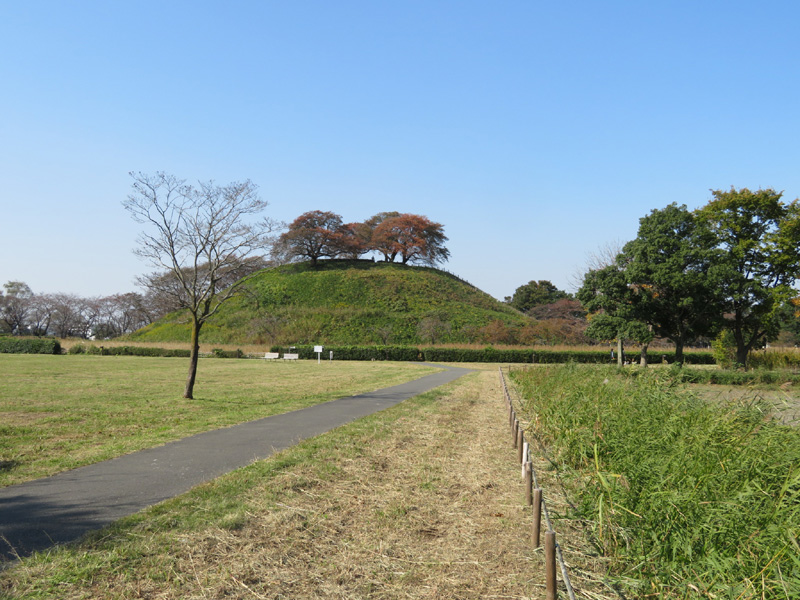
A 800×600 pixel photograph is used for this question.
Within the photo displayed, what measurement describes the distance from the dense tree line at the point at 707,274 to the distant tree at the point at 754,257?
0.05 m

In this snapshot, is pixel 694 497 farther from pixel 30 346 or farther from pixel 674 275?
pixel 30 346

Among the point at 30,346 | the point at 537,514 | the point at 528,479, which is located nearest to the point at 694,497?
the point at 537,514

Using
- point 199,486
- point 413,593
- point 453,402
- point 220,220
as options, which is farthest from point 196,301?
point 413,593

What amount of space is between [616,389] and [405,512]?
5.53 m

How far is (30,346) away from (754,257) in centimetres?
5565

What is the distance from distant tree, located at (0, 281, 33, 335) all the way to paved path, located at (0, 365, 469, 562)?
88.7 meters

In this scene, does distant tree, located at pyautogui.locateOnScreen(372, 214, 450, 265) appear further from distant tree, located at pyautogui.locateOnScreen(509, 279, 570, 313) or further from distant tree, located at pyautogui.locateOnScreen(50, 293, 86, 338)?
distant tree, located at pyautogui.locateOnScreen(50, 293, 86, 338)

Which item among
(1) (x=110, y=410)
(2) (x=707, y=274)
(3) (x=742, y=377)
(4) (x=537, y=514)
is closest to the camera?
(4) (x=537, y=514)

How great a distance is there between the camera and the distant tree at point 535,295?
8706 centimetres

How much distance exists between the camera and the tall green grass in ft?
11.0

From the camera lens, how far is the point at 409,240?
286ft

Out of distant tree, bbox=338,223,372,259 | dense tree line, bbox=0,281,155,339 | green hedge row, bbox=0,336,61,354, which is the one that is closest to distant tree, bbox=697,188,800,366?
green hedge row, bbox=0,336,61,354

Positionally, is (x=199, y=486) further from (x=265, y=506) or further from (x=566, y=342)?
(x=566, y=342)

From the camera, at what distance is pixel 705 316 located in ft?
98.2
